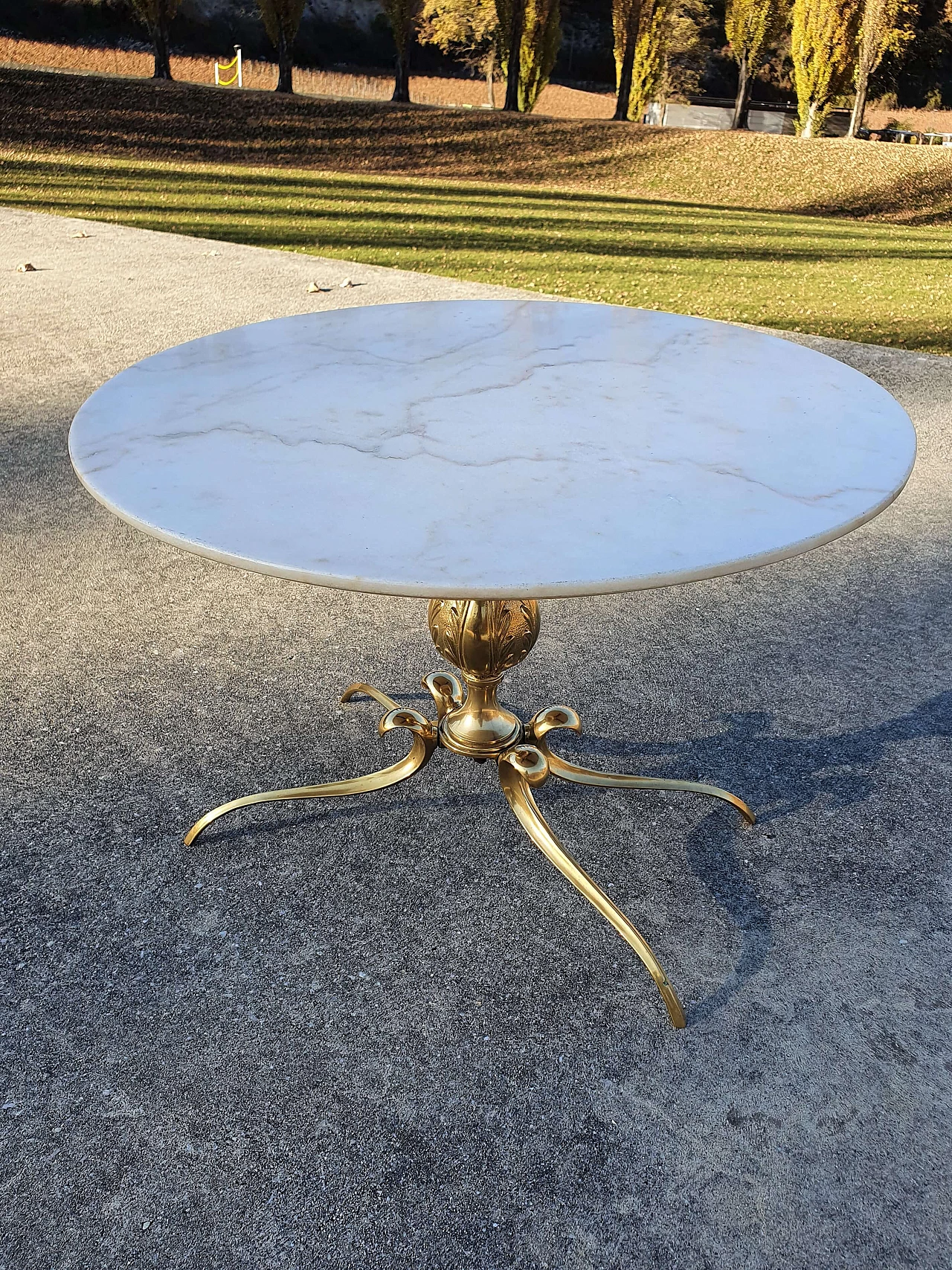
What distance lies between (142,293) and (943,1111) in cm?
647

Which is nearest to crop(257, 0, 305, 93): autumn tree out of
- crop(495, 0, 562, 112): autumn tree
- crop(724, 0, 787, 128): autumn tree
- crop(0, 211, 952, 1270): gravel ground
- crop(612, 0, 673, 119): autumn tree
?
crop(495, 0, 562, 112): autumn tree

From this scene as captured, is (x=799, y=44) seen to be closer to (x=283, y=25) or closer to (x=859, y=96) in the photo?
(x=859, y=96)

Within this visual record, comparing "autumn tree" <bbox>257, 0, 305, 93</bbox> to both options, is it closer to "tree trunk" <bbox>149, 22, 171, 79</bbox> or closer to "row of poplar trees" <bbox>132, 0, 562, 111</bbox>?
"row of poplar trees" <bbox>132, 0, 562, 111</bbox>

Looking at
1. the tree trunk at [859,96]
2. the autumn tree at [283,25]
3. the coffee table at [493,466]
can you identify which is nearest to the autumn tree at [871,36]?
the tree trunk at [859,96]

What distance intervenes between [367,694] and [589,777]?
679 millimetres

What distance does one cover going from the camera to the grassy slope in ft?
25.6

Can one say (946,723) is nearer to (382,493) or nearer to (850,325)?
(382,493)

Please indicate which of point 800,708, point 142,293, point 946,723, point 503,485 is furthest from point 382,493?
point 142,293

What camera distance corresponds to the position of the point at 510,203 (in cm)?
1221

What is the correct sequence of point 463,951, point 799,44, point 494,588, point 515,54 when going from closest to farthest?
point 494,588, point 463,951, point 799,44, point 515,54

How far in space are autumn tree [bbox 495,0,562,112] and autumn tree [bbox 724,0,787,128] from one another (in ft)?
11.4

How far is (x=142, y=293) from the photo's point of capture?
6613mm

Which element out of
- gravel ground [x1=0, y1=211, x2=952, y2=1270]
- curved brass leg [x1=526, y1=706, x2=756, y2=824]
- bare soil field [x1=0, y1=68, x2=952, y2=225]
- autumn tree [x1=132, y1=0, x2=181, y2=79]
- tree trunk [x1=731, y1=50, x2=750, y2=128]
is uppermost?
autumn tree [x1=132, y1=0, x2=181, y2=79]

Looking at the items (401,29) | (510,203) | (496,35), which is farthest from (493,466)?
(496,35)
